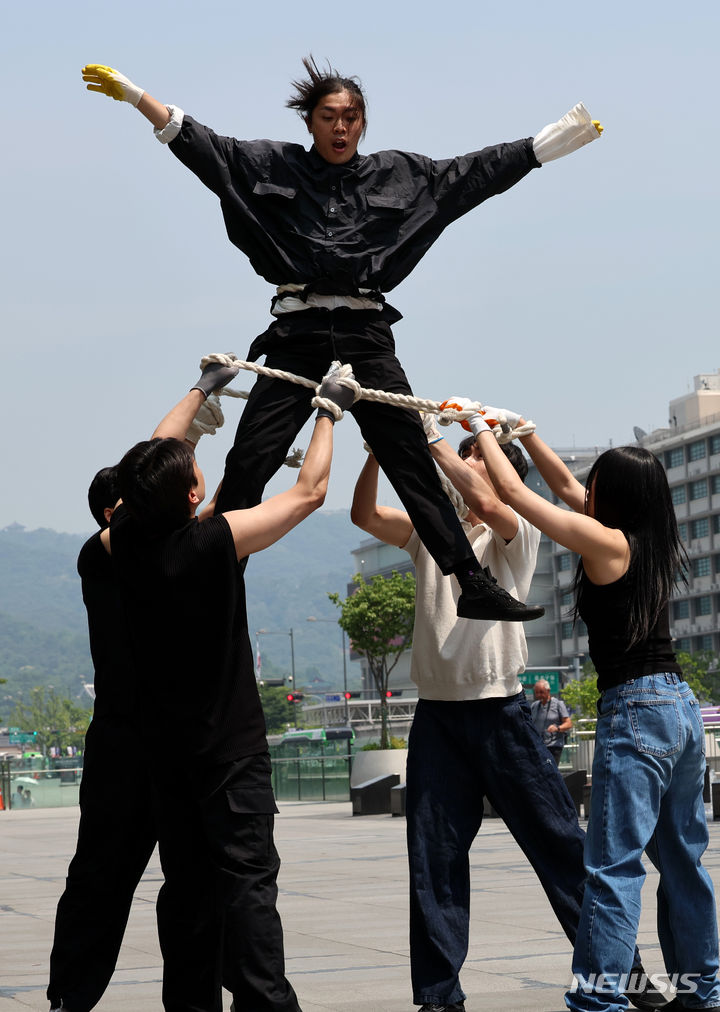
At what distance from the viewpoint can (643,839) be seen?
4.25m

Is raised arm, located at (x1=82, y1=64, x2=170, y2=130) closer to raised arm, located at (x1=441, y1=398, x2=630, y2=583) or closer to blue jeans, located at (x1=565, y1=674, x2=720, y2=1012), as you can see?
raised arm, located at (x1=441, y1=398, x2=630, y2=583)

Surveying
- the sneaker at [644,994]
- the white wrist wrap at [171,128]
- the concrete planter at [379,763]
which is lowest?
the concrete planter at [379,763]

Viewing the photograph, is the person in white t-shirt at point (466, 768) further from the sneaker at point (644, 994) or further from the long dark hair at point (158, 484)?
the long dark hair at point (158, 484)

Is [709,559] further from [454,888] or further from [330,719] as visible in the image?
[454,888]

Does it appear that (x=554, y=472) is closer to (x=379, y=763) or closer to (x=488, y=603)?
(x=488, y=603)

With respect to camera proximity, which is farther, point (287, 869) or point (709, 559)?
point (709, 559)

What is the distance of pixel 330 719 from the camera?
452 ft

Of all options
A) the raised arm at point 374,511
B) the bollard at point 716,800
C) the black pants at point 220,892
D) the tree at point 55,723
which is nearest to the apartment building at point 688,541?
the tree at point 55,723

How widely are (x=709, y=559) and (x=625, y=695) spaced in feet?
293

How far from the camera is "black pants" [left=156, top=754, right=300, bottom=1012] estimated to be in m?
4.02

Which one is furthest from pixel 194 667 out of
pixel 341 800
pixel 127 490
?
→ pixel 341 800

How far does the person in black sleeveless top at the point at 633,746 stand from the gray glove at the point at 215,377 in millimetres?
1103

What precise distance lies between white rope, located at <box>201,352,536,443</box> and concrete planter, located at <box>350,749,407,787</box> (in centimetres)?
1892

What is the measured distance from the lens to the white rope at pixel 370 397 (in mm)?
4695
